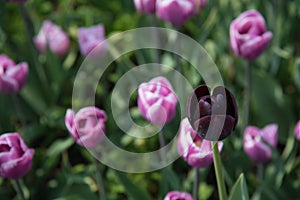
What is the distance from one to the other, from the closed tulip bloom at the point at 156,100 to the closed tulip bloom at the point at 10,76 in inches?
15.1

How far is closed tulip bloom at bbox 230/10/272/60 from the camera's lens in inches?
59.5

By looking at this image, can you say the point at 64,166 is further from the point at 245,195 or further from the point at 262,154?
Result: the point at 245,195

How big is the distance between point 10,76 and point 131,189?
1.33ft

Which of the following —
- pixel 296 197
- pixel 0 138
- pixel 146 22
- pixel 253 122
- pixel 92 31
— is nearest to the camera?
pixel 0 138

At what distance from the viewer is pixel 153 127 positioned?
186 cm

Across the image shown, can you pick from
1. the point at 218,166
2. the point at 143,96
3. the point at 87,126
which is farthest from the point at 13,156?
the point at 218,166

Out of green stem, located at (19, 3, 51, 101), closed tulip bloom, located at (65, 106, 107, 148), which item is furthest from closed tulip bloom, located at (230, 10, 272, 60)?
green stem, located at (19, 3, 51, 101)

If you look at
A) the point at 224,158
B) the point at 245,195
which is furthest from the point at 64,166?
the point at 245,195

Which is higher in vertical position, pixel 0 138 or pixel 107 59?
pixel 0 138

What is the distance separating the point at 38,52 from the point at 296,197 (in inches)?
36.9

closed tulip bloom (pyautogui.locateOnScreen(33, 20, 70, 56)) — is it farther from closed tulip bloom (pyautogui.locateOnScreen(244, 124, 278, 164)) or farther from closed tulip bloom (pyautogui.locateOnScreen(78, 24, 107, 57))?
closed tulip bloom (pyautogui.locateOnScreen(244, 124, 278, 164))

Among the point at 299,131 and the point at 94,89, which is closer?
the point at 299,131

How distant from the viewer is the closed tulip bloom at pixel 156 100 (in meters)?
1.37

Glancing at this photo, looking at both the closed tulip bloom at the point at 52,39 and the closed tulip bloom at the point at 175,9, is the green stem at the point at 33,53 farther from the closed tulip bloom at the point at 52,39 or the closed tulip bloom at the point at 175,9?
the closed tulip bloom at the point at 175,9
